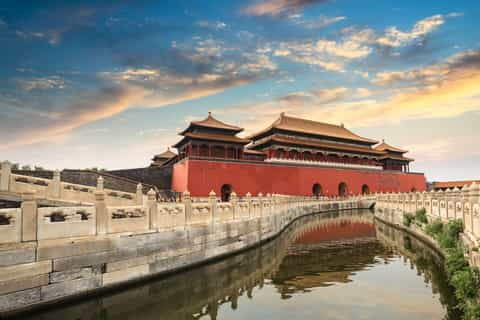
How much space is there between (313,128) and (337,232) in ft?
79.3

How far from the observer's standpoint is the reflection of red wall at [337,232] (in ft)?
59.1

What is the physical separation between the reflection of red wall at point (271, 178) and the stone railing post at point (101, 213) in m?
18.4

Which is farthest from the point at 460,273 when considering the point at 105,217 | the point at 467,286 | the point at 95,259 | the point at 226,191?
the point at 226,191

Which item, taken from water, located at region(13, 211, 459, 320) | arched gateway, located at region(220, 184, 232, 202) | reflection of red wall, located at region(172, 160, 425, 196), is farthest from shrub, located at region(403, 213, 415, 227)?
arched gateway, located at region(220, 184, 232, 202)

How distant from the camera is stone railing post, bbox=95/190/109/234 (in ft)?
26.7

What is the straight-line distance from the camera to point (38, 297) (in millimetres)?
6684

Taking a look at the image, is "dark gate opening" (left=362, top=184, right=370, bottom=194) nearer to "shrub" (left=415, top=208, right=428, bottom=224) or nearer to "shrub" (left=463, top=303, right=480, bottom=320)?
"shrub" (left=415, top=208, right=428, bottom=224)

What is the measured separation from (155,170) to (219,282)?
71.7 feet

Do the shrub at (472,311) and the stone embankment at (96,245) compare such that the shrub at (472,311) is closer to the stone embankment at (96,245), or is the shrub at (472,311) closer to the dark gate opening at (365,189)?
the stone embankment at (96,245)

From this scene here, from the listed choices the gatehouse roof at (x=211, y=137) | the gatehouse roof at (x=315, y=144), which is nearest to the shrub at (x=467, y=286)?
the gatehouse roof at (x=211, y=137)

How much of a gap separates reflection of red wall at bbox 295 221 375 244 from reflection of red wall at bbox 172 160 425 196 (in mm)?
9659

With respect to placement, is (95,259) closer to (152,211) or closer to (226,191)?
(152,211)

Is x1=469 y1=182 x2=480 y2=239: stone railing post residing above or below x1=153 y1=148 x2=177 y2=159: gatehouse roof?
below

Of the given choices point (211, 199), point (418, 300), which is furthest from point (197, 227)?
A: point (418, 300)
